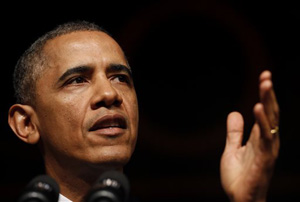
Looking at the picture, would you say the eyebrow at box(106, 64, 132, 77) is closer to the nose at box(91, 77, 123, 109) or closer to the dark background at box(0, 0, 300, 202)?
the nose at box(91, 77, 123, 109)

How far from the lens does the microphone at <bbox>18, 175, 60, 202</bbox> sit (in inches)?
46.1

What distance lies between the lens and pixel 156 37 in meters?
3.10

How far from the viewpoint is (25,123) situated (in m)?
1.97

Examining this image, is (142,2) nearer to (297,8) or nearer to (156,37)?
(156,37)

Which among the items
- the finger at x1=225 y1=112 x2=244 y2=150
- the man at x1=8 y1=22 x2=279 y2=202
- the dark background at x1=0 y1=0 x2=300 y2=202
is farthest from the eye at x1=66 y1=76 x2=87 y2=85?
the dark background at x1=0 y1=0 x2=300 y2=202

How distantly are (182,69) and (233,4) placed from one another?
1.66 ft

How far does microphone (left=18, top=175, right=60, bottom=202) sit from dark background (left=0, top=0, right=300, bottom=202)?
69.7 inches

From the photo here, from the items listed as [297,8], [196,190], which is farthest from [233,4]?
[196,190]

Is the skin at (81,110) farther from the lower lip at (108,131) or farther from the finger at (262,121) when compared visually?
the finger at (262,121)

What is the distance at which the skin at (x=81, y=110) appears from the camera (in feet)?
5.67

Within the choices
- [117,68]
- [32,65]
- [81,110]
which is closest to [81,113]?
[81,110]

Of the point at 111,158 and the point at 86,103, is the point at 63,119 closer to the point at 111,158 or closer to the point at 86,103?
the point at 86,103

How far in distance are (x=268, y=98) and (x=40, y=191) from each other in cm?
65

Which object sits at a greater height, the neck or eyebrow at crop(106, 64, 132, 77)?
eyebrow at crop(106, 64, 132, 77)
